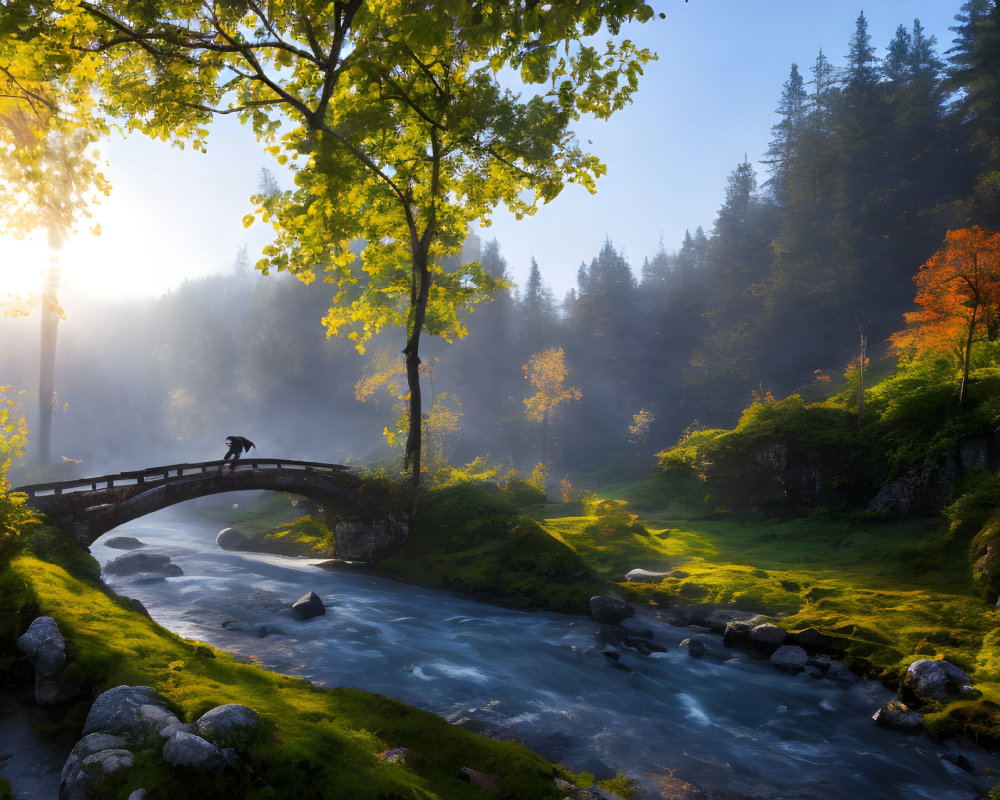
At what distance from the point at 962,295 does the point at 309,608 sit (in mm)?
27747

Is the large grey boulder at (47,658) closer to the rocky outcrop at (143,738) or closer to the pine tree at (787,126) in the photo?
the rocky outcrop at (143,738)

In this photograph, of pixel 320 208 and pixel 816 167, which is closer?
pixel 320 208

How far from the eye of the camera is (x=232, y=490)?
752 inches

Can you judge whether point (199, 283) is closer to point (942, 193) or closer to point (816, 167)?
point (816, 167)

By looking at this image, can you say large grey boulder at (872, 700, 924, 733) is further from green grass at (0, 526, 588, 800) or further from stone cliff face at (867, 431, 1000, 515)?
stone cliff face at (867, 431, 1000, 515)

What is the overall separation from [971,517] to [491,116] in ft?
57.0

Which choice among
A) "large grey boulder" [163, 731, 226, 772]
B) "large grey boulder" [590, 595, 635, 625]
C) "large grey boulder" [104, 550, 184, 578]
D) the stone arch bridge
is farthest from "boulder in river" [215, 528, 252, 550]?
"large grey boulder" [163, 731, 226, 772]

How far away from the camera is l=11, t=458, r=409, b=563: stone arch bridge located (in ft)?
48.2

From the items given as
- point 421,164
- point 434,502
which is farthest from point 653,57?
point 434,502

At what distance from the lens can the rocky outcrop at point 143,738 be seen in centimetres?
503

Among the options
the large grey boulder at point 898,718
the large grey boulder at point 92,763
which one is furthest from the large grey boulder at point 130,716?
the large grey boulder at point 898,718

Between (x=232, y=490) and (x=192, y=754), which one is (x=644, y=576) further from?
(x=192, y=754)

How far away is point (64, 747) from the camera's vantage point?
6145 millimetres

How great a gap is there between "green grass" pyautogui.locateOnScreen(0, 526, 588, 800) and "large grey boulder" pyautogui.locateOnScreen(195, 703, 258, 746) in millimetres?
160
